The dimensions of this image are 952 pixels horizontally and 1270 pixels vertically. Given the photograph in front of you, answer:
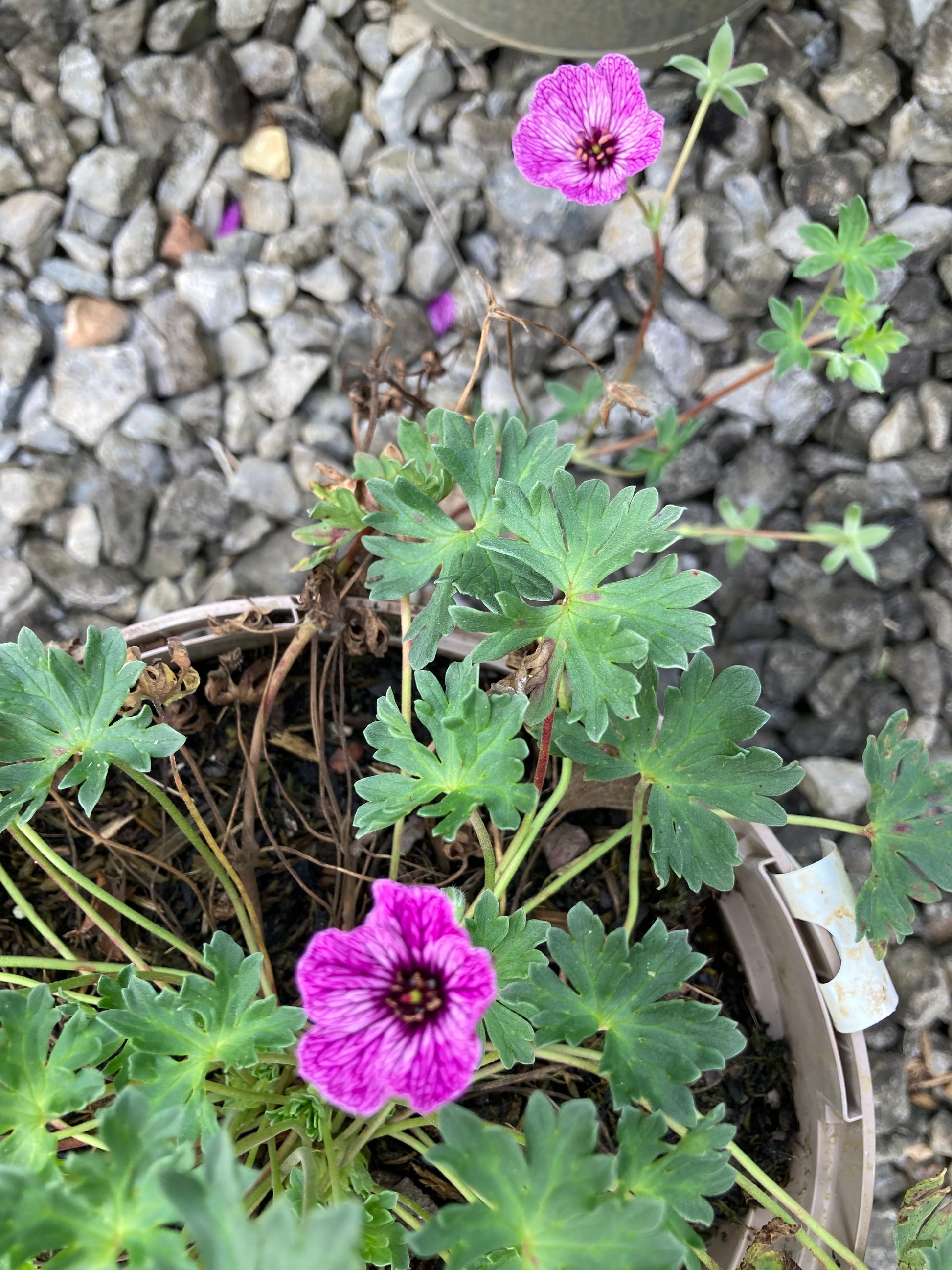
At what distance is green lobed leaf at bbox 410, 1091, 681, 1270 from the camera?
2.34ft

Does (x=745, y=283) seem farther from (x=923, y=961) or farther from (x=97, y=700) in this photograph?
(x=97, y=700)

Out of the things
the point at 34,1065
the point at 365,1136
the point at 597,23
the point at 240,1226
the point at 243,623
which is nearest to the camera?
the point at 240,1226

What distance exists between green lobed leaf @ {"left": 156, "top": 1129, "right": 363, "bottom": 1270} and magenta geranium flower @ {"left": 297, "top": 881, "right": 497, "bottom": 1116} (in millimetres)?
103

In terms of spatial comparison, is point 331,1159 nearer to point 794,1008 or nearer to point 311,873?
point 311,873

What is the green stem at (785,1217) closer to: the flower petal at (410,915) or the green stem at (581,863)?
the green stem at (581,863)

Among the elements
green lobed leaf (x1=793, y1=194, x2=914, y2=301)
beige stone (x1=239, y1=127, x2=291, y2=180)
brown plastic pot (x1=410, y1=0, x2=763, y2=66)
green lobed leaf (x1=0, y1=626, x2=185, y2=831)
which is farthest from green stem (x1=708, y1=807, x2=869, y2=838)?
beige stone (x1=239, y1=127, x2=291, y2=180)

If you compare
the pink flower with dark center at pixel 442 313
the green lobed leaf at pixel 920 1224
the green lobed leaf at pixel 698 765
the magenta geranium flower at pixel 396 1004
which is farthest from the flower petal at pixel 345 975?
the pink flower with dark center at pixel 442 313

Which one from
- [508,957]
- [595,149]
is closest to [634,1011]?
[508,957]

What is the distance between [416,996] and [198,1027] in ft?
0.86

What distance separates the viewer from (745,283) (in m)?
1.85

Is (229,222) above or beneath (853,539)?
above

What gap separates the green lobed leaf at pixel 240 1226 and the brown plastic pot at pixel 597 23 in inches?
68.6

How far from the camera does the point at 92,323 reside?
1.86 metres

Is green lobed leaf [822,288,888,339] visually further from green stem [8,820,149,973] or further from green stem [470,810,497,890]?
green stem [8,820,149,973]
